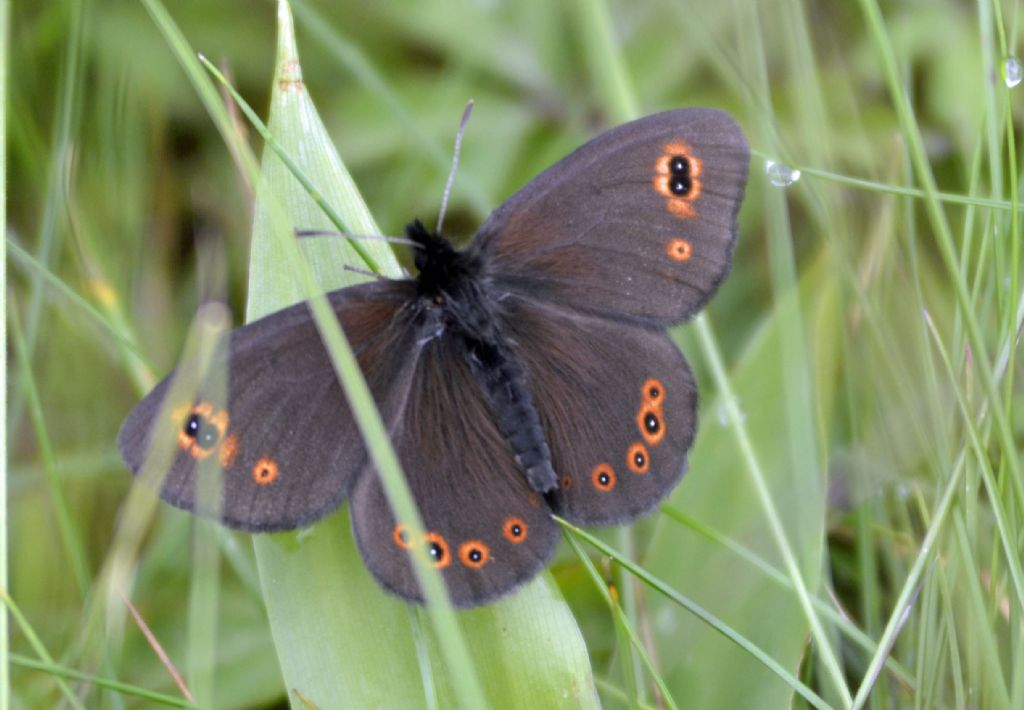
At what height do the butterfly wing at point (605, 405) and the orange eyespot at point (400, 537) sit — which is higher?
the butterfly wing at point (605, 405)

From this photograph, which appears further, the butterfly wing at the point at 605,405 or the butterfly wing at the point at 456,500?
A: the butterfly wing at the point at 605,405

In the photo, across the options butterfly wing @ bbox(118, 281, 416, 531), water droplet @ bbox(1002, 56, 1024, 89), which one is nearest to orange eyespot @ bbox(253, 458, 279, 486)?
butterfly wing @ bbox(118, 281, 416, 531)

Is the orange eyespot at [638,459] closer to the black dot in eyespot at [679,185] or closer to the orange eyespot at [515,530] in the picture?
the orange eyespot at [515,530]

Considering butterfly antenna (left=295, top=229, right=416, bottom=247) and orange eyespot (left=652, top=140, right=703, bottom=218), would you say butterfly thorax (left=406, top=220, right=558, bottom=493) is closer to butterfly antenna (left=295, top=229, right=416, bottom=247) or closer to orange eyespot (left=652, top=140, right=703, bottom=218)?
butterfly antenna (left=295, top=229, right=416, bottom=247)

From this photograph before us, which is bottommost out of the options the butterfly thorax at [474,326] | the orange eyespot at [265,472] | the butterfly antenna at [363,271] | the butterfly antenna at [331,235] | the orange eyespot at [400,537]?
the orange eyespot at [400,537]

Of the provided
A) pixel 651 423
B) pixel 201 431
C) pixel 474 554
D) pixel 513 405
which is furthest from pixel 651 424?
pixel 201 431

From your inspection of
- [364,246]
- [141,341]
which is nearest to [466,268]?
[364,246]

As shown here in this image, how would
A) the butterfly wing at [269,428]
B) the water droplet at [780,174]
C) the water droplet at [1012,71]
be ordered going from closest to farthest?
the butterfly wing at [269,428], the water droplet at [1012,71], the water droplet at [780,174]

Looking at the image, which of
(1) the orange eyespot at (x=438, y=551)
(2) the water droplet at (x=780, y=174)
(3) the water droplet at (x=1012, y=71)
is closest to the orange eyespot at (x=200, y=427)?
(1) the orange eyespot at (x=438, y=551)
